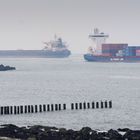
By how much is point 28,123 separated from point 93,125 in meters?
5.22

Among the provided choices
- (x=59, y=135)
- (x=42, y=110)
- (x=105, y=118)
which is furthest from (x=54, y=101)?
(x=59, y=135)

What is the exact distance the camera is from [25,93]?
9112 cm

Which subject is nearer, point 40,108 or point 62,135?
point 62,135

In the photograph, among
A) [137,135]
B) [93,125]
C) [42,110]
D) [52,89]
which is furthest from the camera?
[52,89]

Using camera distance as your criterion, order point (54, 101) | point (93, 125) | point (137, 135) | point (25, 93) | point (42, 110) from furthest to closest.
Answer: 1. point (25, 93)
2. point (54, 101)
3. point (42, 110)
4. point (93, 125)
5. point (137, 135)

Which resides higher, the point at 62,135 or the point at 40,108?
the point at 62,135

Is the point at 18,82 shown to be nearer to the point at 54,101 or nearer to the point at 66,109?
the point at 54,101

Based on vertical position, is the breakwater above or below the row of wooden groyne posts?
above

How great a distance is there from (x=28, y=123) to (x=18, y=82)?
2444 inches

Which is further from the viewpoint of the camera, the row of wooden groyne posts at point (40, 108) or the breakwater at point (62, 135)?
the row of wooden groyne posts at point (40, 108)

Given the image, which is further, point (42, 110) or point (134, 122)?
point (42, 110)

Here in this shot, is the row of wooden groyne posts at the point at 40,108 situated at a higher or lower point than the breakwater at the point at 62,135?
lower

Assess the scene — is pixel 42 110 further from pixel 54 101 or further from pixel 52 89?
pixel 52 89

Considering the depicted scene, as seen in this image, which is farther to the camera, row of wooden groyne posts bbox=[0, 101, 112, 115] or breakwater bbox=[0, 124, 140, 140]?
row of wooden groyne posts bbox=[0, 101, 112, 115]
